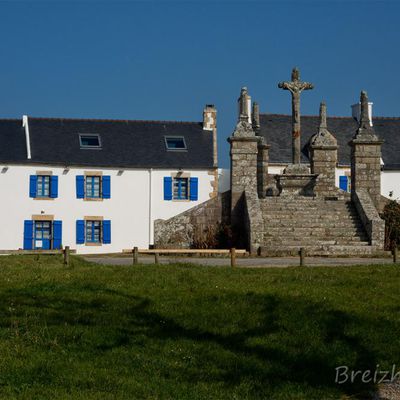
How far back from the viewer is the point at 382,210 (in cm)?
2417

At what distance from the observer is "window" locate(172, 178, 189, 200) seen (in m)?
40.6

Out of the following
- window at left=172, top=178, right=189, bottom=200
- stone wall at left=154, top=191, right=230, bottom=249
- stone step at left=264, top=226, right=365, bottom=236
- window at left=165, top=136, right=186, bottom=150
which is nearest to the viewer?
stone step at left=264, top=226, right=365, bottom=236

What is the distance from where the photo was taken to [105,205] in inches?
1566

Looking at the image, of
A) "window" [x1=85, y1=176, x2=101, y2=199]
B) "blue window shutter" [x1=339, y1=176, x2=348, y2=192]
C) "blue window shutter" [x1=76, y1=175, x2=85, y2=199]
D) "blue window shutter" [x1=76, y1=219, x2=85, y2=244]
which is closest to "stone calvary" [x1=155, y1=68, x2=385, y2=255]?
"blue window shutter" [x1=76, y1=219, x2=85, y2=244]

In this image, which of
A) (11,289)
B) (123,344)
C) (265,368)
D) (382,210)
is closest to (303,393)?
(265,368)

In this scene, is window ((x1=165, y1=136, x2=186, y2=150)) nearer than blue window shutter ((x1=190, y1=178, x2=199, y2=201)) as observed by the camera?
No

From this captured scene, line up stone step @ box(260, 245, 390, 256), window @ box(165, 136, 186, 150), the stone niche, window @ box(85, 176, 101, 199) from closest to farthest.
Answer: stone step @ box(260, 245, 390, 256)
the stone niche
window @ box(85, 176, 101, 199)
window @ box(165, 136, 186, 150)

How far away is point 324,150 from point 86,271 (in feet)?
43.4

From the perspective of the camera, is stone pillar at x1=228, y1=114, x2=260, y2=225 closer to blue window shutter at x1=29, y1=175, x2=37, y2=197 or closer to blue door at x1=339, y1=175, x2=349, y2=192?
blue window shutter at x1=29, y1=175, x2=37, y2=197

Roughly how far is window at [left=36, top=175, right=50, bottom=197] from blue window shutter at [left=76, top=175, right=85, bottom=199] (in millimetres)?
1394

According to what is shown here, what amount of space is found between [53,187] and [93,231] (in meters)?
2.85

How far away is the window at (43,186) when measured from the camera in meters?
39.4

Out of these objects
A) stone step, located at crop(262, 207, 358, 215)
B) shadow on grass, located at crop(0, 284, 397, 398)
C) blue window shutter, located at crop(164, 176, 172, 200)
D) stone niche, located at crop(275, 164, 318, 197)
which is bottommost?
shadow on grass, located at crop(0, 284, 397, 398)

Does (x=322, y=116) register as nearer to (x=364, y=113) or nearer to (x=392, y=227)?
(x=364, y=113)
